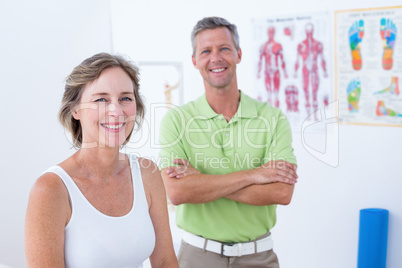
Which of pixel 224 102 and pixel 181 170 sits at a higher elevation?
pixel 224 102

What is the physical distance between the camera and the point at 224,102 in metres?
2.11

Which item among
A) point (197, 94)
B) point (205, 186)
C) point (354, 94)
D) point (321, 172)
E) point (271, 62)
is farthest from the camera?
point (197, 94)

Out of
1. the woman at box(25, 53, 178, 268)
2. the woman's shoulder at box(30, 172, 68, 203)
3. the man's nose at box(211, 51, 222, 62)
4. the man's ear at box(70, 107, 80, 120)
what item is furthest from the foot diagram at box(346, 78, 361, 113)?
the woman's shoulder at box(30, 172, 68, 203)

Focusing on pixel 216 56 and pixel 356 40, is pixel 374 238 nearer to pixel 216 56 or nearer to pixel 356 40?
pixel 356 40

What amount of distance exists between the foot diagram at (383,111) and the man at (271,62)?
2.33 feet

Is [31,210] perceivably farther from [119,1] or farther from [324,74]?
[119,1]

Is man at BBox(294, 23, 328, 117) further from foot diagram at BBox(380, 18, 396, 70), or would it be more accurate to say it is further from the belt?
the belt

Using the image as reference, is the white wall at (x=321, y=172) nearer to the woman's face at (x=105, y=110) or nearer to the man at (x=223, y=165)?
the man at (x=223, y=165)

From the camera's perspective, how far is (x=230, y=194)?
1.92m

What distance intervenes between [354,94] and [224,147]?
56.3 inches

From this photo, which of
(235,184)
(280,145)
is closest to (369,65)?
(280,145)

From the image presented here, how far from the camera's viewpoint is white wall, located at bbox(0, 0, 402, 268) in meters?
2.98

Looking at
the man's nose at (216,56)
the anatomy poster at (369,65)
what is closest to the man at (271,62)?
the anatomy poster at (369,65)

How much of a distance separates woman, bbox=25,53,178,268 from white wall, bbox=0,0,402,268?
6.11ft
